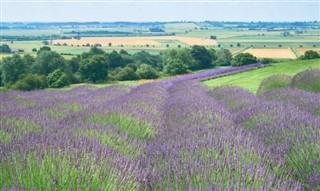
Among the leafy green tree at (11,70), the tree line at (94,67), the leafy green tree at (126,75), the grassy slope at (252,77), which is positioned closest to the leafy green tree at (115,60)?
the tree line at (94,67)

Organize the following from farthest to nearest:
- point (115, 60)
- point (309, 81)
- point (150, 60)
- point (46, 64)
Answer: point (150, 60)
point (115, 60)
point (46, 64)
point (309, 81)

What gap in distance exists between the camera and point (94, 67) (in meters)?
48.2

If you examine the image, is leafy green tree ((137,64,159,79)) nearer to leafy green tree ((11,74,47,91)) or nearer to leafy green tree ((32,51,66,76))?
leafy green tree ((32,51,66,76))

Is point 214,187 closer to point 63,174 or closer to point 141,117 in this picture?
point 63,174

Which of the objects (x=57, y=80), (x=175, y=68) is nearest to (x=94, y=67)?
(x=57, y=80)

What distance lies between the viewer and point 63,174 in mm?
3104

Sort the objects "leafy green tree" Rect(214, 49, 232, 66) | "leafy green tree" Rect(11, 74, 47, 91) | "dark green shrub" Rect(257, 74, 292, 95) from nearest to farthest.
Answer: "dark green shrub" Rect(257, 74, 292, 95)
"leafy green tree" Rect(11, 74, 47, 91)
"leafy green tree" Rect(214, 49, 232, 66)

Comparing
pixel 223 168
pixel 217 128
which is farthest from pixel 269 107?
pixel 223 168

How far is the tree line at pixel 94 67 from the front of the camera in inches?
1791

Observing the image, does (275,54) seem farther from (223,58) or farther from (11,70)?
(11,70)

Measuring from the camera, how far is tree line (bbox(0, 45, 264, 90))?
45500mm

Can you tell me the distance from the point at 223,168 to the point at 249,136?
1.41 m

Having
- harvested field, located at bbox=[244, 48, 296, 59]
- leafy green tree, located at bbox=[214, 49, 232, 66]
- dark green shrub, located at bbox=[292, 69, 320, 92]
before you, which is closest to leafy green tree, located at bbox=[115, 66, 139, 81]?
leafy green tree, located at bbox=[214, 49, 232, 66]

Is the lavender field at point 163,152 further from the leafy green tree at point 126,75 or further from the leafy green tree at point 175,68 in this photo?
the leafy green tree at point 175,68
